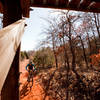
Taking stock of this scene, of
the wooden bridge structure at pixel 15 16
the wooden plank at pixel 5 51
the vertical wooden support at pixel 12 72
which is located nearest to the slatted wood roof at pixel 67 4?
the wooden bridge structure at pixel 15 16

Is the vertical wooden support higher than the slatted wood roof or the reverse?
the reverse

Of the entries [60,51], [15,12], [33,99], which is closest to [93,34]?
[60,51]

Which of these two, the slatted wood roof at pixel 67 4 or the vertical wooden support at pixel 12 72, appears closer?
the vertical wooden support at pixel 12 72

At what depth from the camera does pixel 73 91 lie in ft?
17.8

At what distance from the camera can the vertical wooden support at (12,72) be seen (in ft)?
3.06

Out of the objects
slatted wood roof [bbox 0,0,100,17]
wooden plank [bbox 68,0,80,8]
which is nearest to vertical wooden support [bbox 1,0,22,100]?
slatted wood roof [bbox 0,0,100,17]

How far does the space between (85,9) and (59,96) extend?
5612mm

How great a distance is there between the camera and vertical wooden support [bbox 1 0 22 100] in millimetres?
932

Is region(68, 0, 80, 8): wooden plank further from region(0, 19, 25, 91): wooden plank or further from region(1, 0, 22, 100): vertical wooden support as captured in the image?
region(0, 19, 25, 91): wooden plank

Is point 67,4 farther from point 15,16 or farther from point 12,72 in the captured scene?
point 12,72

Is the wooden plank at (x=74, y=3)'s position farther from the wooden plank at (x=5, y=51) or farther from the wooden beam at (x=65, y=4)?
the wooden plank at (x=5, y=51)

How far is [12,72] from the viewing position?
102 centimetres

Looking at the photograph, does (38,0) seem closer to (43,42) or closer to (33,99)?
(33,99)

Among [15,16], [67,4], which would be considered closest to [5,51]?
[15,16]
